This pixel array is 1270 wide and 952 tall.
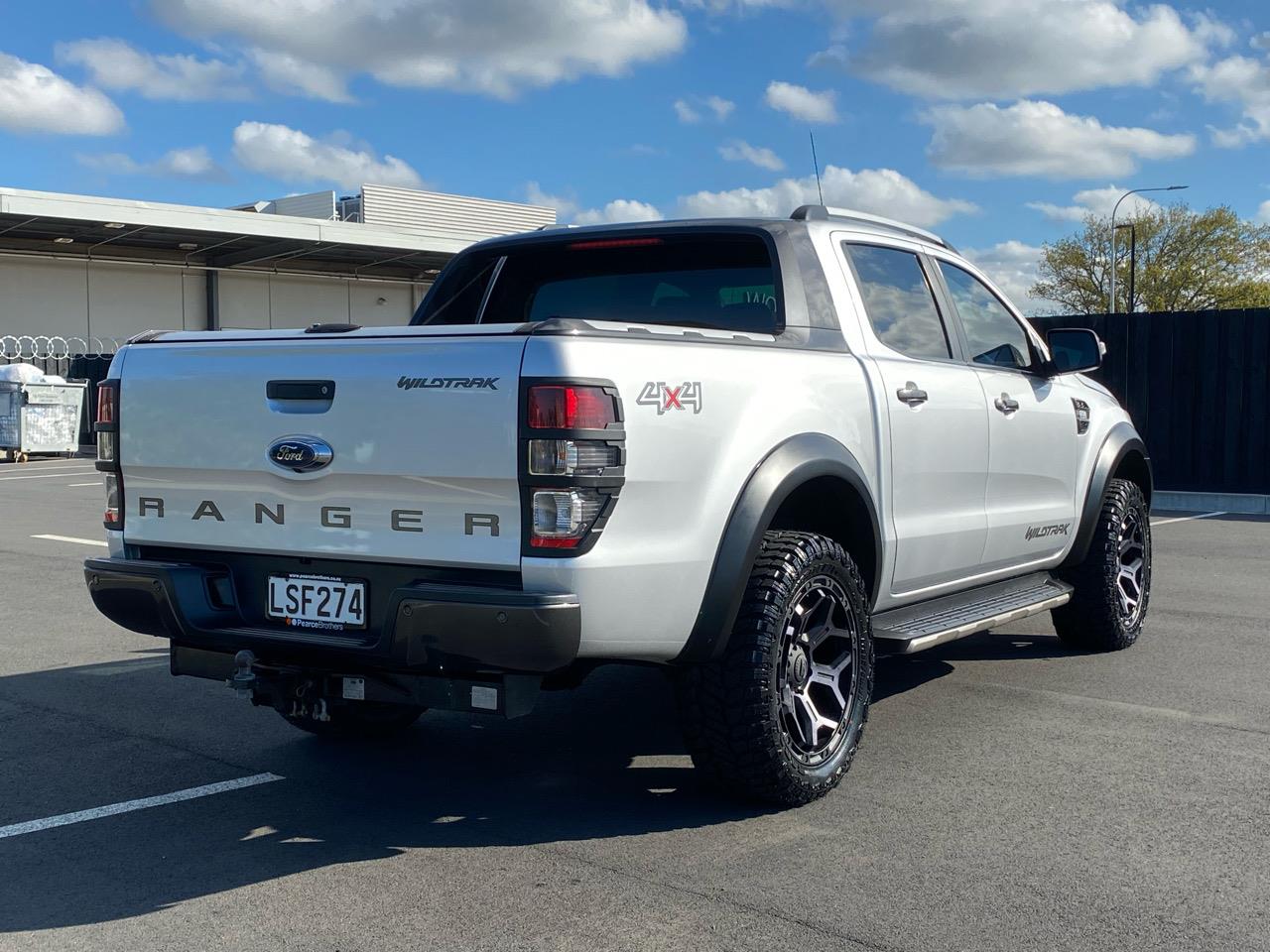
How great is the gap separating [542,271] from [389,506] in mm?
1908

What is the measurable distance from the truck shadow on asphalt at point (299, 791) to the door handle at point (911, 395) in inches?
57.6

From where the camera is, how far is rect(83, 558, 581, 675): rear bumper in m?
A: 3.58

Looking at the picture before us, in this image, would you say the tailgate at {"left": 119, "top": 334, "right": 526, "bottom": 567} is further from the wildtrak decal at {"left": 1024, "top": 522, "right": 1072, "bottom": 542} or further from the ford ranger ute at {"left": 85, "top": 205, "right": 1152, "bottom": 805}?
the wildtrak decal at {"left": 1024, "top": 522, "right": 1072, "bottom": 542}

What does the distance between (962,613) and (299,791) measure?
2.61m

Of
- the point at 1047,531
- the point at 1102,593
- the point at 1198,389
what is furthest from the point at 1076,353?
the point at 1198,389

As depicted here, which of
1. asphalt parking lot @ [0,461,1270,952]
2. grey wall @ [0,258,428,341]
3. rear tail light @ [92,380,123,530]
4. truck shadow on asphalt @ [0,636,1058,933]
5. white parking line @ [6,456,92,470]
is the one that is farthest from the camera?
grey wall @ [0,258,428,341]

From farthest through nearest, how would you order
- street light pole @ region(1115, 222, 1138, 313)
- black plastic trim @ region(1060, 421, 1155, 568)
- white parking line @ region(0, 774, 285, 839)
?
Result: 1. street light pole @ region(1115, 222, 1138, 313)
2. black plastic trim @ region(1060, 421, 1155, 568)
3. white parking line @ region(0, 774, 285, 839)

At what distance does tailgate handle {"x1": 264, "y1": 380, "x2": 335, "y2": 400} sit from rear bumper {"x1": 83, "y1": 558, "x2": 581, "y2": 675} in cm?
62

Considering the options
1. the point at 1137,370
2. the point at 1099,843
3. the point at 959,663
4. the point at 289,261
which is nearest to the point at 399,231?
the point at 289,261

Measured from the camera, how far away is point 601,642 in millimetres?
3727

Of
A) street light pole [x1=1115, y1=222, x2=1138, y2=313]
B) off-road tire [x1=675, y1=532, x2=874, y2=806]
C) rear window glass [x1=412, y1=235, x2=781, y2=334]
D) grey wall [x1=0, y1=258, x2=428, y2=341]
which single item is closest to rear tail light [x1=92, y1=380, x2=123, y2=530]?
rear window glass [x1=412, y1=235, x2=781, y2=334]

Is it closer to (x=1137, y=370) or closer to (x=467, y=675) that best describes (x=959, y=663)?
(x=467, y=675)

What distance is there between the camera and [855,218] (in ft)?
17.6

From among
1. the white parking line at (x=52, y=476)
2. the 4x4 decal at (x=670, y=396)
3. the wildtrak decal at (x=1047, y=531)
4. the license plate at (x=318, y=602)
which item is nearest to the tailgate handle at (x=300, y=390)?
the license plate at (x=318, y=602)
